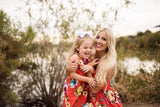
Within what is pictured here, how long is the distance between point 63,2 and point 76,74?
119 inches

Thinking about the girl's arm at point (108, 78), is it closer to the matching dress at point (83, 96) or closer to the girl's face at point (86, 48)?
the matching dress at point (83, 96)

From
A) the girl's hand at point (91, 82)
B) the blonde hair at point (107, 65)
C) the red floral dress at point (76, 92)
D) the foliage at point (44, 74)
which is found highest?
the blonde hair at point (107, 65)

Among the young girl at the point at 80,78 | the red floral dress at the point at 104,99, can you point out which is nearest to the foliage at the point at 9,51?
the young girl at the point at 80,78

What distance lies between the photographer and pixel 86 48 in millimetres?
2314

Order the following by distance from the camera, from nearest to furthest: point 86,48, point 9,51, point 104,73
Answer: point 104,73
point 86,48
point 9,51

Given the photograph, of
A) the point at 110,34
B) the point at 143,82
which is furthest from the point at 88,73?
the point at 143,82

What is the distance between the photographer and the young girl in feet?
7.03

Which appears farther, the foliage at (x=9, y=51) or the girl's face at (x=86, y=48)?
the foliage at (x=9, y=51)

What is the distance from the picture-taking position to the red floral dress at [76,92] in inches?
84.8

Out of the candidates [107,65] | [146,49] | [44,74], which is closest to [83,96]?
[107,65]

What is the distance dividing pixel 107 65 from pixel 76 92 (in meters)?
0.51

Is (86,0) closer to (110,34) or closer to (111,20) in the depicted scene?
(111,20)

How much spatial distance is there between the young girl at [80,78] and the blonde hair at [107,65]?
0.33 feet

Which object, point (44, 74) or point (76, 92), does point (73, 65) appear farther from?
point (44, 74)
